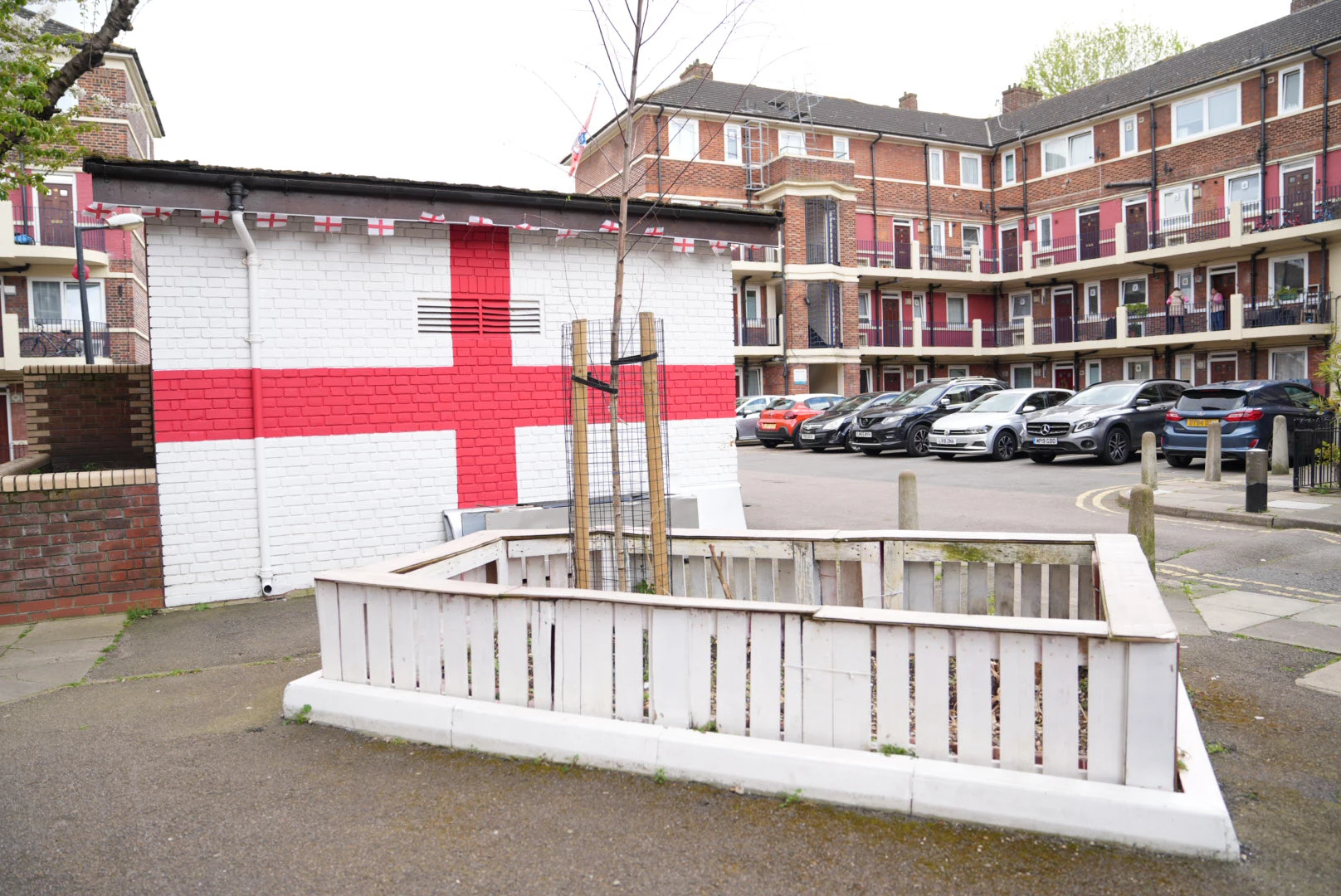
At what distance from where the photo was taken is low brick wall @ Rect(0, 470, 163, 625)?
7.93m

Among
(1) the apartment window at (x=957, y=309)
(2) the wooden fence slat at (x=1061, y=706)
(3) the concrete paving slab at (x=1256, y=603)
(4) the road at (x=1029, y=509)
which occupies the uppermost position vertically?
(1) the apartment window at (x=957, y=309)

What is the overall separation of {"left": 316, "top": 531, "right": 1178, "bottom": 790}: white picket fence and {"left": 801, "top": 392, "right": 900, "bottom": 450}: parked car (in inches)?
774

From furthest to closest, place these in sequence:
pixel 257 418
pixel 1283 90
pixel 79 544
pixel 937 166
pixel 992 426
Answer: pixel 937 166 < pixel 1283 90 < pixel 992 426 < pixel 257 418 < pixel 79 544

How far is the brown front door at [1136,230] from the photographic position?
3497cm

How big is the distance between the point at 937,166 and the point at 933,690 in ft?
134

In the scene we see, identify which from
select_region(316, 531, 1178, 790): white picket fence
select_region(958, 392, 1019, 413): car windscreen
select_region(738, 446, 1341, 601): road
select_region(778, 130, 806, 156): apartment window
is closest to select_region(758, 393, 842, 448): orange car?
select_region(738, 446, 1341, 601): road

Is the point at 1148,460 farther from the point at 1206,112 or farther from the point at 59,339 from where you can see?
the point at 59,339

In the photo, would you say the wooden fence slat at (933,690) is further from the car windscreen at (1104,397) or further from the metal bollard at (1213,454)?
the car windscreen at (1104,397)

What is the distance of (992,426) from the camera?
2034 cm

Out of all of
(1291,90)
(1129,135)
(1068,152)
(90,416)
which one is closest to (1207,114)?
(1291,90)

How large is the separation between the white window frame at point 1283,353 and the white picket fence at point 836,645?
3225cm

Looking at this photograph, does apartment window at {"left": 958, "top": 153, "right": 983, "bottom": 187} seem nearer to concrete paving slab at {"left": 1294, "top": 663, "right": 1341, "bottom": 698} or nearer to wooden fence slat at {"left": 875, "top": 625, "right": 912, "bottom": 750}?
concrete paving slab at {"left": 1294, "top": 663, "right": 1341, "bottom": 698}

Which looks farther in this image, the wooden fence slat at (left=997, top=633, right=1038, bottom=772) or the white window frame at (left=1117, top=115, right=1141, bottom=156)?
the white window frame at (left=1117, top=115, right=1141, bottom=156)

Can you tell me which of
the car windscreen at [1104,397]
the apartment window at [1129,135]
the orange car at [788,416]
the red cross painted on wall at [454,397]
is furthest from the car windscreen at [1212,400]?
the apartment window at [1129,135]
